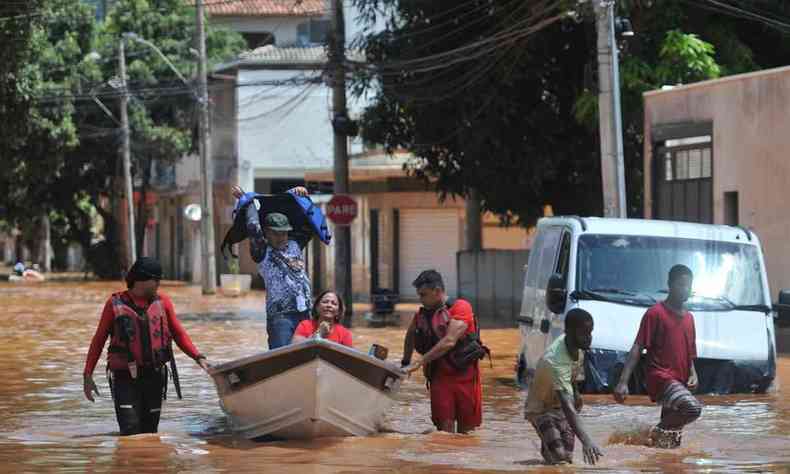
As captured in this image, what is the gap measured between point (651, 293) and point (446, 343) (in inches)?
208

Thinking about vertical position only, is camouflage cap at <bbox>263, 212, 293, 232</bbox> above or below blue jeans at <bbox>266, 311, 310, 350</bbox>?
above

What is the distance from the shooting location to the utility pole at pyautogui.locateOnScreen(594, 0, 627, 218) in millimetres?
26422

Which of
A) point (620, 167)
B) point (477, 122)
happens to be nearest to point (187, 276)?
point (477, 122)

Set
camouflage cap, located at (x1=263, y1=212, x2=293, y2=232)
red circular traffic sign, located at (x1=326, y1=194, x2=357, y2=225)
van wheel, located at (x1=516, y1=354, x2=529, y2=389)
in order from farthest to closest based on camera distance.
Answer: red circular traffic sign, located at (x1=326, y1=194, x2=357, y2=225)
van wheel, located at (x1=516, y1=354, x2=529, y2=389)
camouflage cap, located at (x1=263, y1=212, x2=293, y2=232)

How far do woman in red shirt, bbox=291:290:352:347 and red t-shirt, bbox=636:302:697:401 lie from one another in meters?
2.46

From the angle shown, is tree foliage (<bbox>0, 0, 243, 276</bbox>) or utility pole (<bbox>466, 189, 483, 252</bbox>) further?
tree foliage (<bbox>0, 0, 243, 276</bbox>)

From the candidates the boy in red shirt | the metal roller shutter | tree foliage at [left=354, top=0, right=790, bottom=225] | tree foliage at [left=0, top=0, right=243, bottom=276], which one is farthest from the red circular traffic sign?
the boy in red shirt

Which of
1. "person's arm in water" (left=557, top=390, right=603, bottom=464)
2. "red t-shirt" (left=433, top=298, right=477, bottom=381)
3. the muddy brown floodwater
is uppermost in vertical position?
"red t-shirt" (left=433, top=298, right=477, bottom=381)

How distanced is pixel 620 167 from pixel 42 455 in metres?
14.2

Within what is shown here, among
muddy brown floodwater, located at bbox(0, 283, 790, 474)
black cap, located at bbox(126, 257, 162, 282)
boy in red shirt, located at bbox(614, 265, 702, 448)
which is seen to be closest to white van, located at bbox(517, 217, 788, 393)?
muddy brown floodwater, located at bbox(0, 283, 790, 474)

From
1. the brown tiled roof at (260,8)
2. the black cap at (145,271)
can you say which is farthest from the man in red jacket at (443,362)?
the brown tiled roof at (260,8)

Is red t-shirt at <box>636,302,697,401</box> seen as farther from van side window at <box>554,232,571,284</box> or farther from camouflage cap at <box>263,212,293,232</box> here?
van side window at <box>554,232,571,284</box>

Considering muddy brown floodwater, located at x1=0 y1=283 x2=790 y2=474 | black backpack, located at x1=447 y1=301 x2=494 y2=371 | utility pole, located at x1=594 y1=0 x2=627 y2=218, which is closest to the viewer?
muddy brown floodwater, located at x1=0 y1=283 x2=790 y2=474

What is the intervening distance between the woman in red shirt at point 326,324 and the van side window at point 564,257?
4885mm
